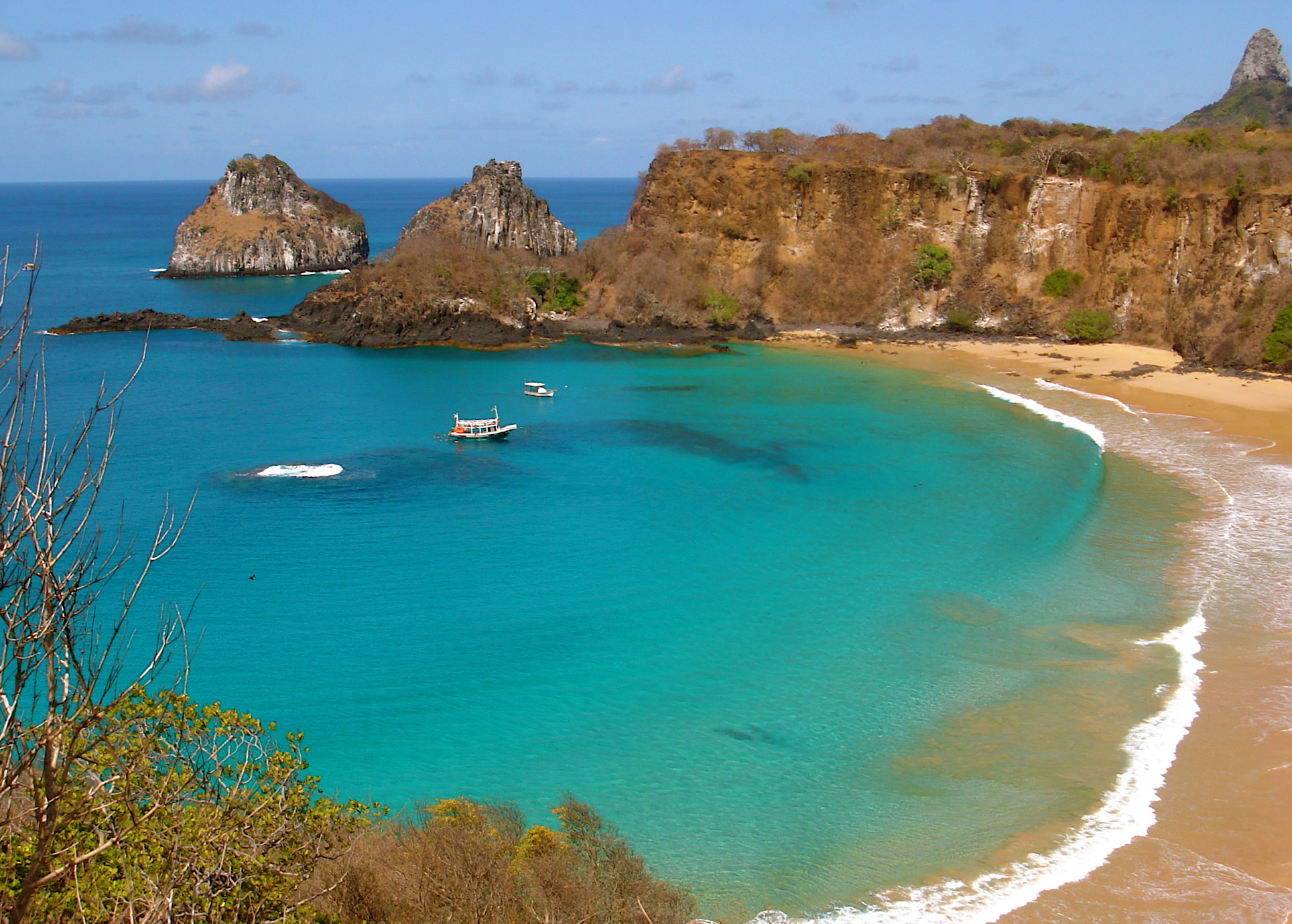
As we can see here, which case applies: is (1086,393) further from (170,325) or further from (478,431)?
(170,325)

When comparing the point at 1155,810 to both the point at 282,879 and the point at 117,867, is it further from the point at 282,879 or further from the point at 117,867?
the point at 117,867

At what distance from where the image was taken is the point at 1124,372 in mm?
53406

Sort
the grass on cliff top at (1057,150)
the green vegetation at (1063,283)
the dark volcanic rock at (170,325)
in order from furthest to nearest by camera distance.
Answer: the dark volcanic rock at (170,325)
the green vegetation at (1063,283)
the grass on cliff top at (1057,150)

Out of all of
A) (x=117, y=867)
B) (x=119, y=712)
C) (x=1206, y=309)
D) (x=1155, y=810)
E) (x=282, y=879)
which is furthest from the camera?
(x=1206, y=309)

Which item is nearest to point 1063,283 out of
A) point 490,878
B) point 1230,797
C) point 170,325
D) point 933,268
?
point 933,268

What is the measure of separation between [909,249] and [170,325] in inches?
2014

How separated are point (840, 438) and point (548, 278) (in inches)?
1371

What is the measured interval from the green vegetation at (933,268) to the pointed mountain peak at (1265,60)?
88.0m

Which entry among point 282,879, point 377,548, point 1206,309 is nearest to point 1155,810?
point 282,879

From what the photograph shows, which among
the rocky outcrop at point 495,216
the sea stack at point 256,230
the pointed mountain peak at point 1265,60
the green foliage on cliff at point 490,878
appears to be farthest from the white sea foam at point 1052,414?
the pointed mountain peak at point 1265,60

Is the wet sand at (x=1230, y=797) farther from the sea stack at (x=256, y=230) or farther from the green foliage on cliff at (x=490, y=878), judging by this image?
the sea stack at (x=256, y=230)

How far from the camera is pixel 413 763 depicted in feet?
61.8

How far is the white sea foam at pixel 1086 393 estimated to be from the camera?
152 ft

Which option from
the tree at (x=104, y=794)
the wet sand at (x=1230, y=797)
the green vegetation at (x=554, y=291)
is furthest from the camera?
the green vegetation at (x=554, y=291)
